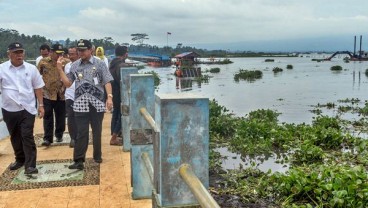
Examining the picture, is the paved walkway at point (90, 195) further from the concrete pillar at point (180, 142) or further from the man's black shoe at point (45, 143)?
the concrete pillar at point (180, 142)

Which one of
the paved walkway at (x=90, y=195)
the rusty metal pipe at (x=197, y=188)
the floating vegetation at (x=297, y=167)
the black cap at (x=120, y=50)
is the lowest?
the floating vegetation at (x=297, y=167)

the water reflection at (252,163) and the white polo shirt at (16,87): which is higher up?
the white polo shirt at (16,87)

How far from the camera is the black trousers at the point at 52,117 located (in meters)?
6.84

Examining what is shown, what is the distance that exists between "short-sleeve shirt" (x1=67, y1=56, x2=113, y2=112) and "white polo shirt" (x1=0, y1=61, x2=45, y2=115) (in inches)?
22.9

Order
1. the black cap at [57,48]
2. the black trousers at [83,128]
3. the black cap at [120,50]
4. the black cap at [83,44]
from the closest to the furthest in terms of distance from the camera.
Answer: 1. the black cap at [83,44]
2. the black trousers at [83,128]
3. the black cap at [57,48]
4. the black cap at [120,50]

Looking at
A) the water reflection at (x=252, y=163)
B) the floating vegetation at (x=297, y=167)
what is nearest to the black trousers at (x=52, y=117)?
Answer: the floating vegetation at (x=297, y=167)

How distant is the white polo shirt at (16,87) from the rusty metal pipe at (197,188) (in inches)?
151

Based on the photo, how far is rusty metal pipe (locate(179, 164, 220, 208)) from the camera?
1.65m

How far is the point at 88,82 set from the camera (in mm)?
5355

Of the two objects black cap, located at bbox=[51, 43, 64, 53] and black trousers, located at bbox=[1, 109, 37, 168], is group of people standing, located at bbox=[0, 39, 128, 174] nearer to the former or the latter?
black trousers, located at bbox=[1, 109, 37, 168]

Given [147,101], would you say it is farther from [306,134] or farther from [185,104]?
[306,134]

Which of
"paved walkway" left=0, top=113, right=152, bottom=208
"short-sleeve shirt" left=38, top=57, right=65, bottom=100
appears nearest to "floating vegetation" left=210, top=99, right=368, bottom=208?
"paved walkway" left=0, top=113, right=152, bottom=208

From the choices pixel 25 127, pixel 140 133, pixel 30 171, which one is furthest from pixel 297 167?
pixel 25 127

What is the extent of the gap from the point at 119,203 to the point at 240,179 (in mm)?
2598
